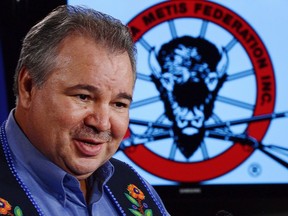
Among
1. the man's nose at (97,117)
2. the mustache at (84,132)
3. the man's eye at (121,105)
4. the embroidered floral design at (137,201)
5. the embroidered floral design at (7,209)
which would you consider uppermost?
the man's eye at (121,105)

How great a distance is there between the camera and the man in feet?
3.44

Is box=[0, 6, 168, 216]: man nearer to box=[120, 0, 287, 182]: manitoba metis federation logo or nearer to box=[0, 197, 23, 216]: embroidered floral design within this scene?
box=[0, 197, 23, 216]: embroidered floral design

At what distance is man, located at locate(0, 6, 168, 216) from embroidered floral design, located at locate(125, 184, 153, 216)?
0.13 meters

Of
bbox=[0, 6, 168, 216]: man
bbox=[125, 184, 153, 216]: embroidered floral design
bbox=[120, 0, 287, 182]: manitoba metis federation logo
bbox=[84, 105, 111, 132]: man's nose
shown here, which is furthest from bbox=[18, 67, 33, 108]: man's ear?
bbox=[120, 0, 287, 182]: manitoba metis federation logo

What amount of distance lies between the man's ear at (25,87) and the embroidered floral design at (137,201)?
0.30m

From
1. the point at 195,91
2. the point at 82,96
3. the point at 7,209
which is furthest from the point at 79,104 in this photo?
the point at 195,91

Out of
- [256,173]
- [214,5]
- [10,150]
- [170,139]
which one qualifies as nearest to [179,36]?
[214,5]

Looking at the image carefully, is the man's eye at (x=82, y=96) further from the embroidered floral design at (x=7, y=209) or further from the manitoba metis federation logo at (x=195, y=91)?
the manitoba metis federation logo at (x=195, y=91)

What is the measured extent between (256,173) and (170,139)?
0.30 meters

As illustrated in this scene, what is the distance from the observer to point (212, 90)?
211cm

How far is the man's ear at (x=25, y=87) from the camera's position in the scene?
1087mm

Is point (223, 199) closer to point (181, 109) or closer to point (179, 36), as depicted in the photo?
point (181, 109)

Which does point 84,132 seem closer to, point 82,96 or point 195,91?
point 82,96

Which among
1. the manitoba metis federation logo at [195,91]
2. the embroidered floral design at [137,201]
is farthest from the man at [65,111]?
the manitoba metis federation logo at [195,91]
